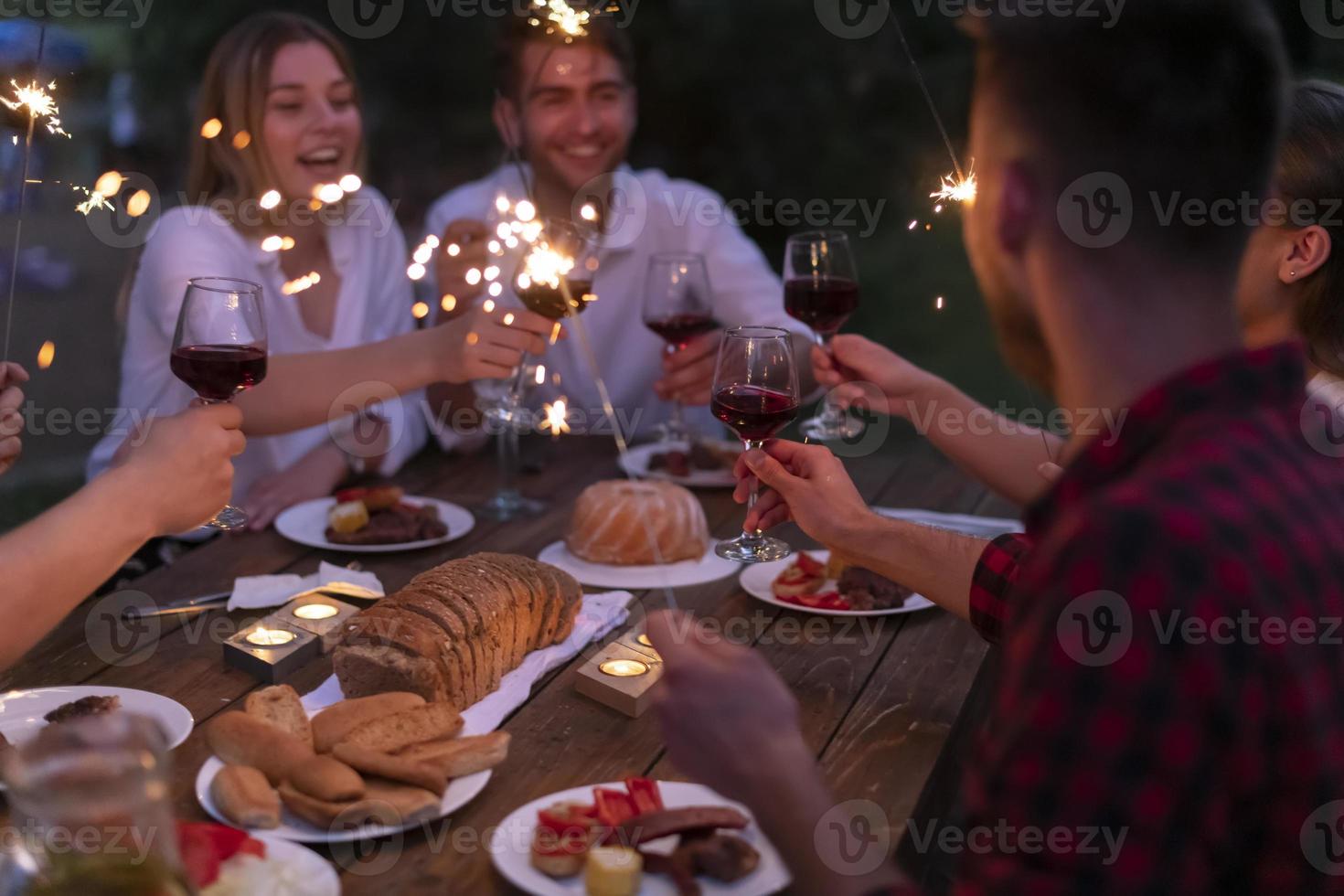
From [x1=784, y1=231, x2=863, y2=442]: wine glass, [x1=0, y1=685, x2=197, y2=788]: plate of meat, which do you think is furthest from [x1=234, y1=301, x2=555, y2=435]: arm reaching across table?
[x1=0, y1=685, x2=197, y2=788]: plate of meat

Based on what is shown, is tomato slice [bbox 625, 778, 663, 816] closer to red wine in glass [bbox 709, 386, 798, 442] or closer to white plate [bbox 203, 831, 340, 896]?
white plate [bbox 203, 831, 340, 896]

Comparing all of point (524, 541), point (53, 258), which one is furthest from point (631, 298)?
point (53, 258)

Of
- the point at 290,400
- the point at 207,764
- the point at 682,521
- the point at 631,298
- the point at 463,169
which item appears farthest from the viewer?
the point at 463,169

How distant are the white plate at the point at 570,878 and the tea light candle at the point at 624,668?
33 cm

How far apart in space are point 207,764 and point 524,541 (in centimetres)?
101

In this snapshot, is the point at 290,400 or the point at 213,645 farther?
the point at 290,400

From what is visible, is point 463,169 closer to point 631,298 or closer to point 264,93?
point 631,298

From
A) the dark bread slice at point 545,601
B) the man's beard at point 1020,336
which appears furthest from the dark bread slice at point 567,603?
the man's beard at point 1020,336

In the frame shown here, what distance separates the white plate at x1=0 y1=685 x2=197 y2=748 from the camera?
1594mm

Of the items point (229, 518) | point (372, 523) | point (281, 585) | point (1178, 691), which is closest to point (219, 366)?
point (229, 518)

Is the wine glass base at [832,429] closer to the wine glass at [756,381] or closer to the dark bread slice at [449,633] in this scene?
the wine glass at [756,381]

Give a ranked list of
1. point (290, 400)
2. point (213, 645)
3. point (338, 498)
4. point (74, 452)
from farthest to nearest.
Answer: point (74, 452), point (290, 400), point (338, 498), point (213, 645)

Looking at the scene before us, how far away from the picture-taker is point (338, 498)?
2.48 meters

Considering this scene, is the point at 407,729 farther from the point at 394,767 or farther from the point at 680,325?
the point at 680,325
